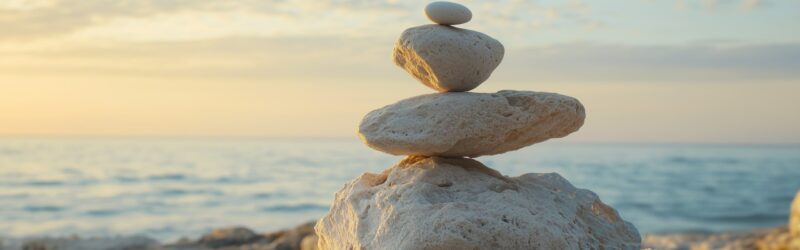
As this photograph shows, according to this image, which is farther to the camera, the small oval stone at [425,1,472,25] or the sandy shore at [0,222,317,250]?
the sandy shore at [0,222,317,250]

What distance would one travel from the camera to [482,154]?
4672mm

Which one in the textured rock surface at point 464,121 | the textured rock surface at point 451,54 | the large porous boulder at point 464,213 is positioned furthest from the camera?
the textured rock surface at point 451,54

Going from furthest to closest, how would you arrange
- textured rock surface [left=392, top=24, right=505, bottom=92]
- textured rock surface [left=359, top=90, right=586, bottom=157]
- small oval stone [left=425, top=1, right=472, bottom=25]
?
1. small oval stone [left=425, top=1, right=472, bottom=25]
2. textured rock surface [left=392, top=24, right=505, bottom=92]
3. textured rock surface [left=359, top=90, right=586, bottom=157]

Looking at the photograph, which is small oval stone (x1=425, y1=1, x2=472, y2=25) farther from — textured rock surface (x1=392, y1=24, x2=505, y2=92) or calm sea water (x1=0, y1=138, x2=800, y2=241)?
calm sea water (x1=0, y1=138, x2=800, y2=241)

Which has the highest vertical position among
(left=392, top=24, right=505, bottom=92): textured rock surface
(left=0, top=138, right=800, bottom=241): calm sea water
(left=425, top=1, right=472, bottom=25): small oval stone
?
(left=425, top=1, right=472, bottom=25): small oval stone

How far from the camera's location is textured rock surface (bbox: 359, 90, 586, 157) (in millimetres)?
4199

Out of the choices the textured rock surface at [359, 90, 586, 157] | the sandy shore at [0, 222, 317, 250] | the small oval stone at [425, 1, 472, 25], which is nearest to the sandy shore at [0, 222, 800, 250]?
the sandy shore at [0, 222, 317, 250]

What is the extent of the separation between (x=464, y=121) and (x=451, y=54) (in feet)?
1.31

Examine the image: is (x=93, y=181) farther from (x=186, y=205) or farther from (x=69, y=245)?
(x=69, y=245)

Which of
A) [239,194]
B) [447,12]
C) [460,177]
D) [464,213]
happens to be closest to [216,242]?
[460,177]

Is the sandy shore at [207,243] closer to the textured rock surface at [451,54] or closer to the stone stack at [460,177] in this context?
the stone stack at [460,177]

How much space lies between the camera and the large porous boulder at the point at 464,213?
12.6 ft

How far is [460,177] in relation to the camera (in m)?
4.44

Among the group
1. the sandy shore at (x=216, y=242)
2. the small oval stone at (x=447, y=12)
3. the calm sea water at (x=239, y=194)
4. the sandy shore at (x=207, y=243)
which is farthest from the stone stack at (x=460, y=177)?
the calm sea water at (x=239, y=194)
